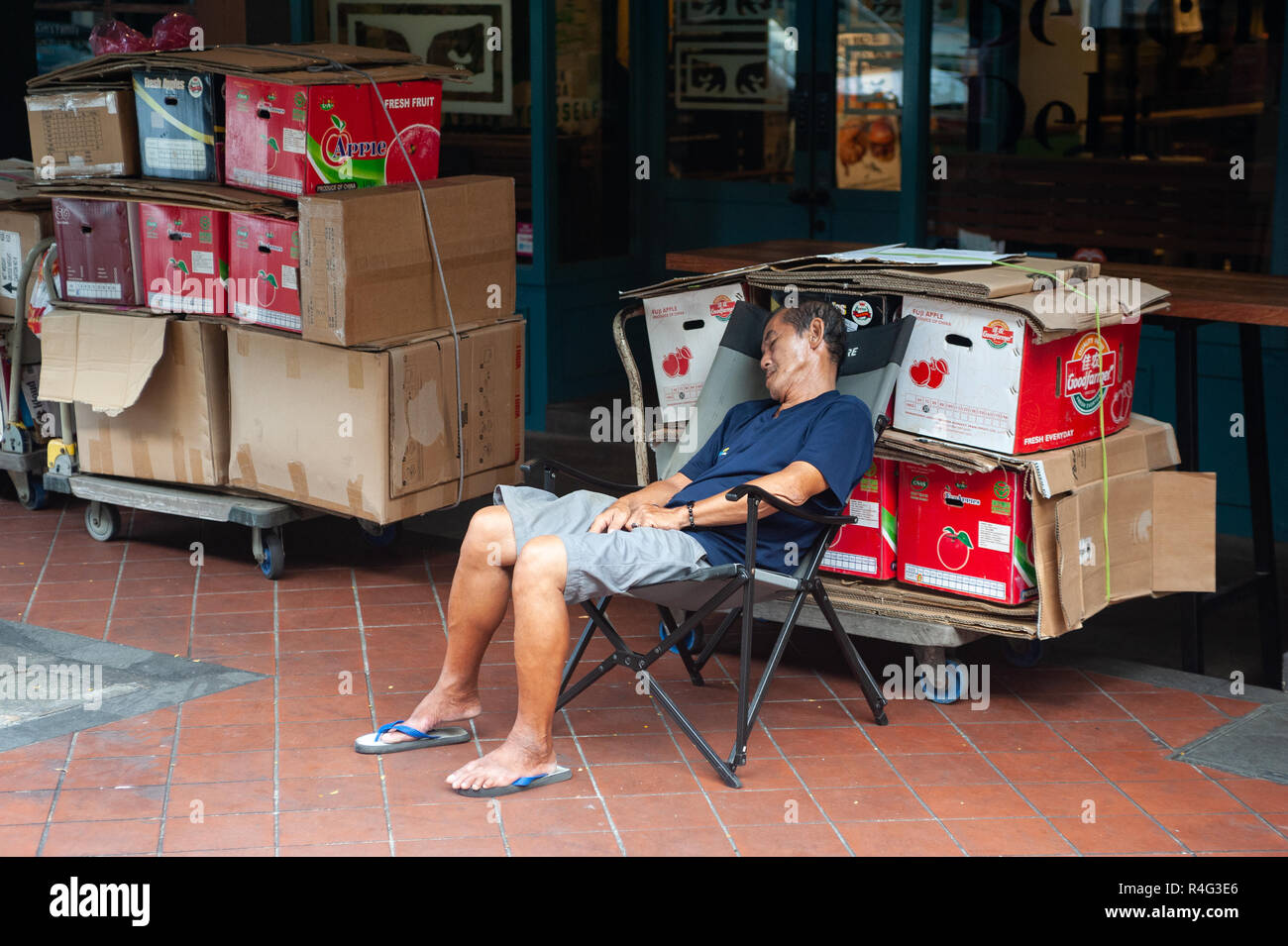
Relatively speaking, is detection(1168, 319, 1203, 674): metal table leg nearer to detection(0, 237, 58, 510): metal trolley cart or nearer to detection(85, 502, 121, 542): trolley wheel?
detection(85, 502, 121, 542): trolley wheel

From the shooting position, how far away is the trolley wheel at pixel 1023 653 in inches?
198

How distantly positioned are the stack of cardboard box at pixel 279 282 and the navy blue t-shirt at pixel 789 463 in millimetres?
1491

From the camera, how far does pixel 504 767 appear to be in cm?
411

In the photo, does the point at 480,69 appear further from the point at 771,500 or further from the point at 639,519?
the point at 771,500

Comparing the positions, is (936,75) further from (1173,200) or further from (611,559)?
(611,559)

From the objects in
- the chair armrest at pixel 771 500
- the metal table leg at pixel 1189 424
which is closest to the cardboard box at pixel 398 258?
the chair armrest at pixel 771 500

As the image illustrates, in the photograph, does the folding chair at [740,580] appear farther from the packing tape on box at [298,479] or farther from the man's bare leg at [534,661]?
the packing tape on box at [298,479]

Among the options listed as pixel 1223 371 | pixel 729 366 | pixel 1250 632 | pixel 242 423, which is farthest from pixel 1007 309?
pixel 242 423

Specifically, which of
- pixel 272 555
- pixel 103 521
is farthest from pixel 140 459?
pixel 272 555

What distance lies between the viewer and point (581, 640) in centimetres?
467

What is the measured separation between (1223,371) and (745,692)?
3269mm

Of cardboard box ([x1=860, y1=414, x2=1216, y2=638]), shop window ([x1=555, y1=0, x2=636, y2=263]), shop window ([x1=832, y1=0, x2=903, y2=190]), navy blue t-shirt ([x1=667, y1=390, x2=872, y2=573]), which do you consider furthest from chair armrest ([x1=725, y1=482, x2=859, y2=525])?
shop window ([x1=555, y1=0, x2=636, y2=263])

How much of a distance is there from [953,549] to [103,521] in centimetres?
353

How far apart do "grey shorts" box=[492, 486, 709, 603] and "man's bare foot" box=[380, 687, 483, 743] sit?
0.48 metres
